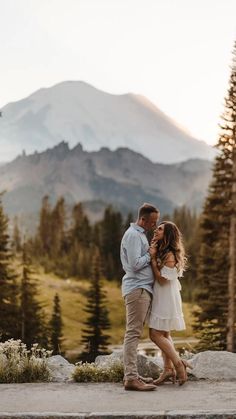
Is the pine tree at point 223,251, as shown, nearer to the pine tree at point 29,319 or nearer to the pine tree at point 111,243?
the pine tree at point 29,319

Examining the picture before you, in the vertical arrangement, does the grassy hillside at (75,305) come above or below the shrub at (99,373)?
below

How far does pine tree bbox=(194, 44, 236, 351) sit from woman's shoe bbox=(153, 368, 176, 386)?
2794 cm

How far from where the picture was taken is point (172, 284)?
452 inches

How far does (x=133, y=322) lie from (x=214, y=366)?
212cm

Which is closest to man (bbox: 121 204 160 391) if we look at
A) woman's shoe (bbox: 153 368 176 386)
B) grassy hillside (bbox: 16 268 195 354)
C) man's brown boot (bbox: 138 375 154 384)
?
man's brown boot (bbox: 138 375 154 384)

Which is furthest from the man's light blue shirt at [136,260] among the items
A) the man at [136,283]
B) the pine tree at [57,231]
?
the pine tree at [57,231]

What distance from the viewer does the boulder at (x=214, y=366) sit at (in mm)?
12211

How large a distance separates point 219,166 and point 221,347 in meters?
11.9

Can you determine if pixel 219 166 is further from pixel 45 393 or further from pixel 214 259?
pixel 45 393

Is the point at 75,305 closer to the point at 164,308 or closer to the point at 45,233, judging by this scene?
the point at 45,233

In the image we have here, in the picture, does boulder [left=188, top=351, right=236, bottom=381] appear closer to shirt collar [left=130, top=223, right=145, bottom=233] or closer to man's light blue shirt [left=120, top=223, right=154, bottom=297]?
man's light blue shirt [left=120, top=223, right=154, bottom=297]

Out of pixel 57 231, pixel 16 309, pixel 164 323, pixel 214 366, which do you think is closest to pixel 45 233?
pixel 57 231

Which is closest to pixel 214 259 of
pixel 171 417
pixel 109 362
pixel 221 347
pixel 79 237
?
pixel 221 347

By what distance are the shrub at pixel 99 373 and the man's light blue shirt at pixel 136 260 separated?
173 centimetres
